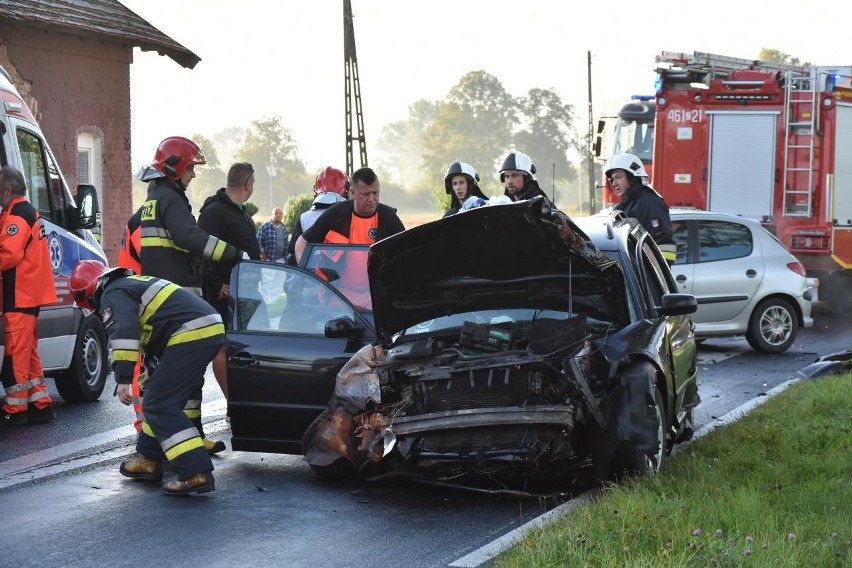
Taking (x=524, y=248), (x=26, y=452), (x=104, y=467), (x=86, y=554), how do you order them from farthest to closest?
1. (x=26, y=452)
2. (x=104, y=467)
3. (x=524, y=248)
4. (x=86, y=554)

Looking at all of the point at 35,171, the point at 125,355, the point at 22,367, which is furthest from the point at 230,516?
the point at 35,171

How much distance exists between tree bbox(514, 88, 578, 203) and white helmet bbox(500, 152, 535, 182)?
12301 cm

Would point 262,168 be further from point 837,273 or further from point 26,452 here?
point 26,452

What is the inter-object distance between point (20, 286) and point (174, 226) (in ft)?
5.89

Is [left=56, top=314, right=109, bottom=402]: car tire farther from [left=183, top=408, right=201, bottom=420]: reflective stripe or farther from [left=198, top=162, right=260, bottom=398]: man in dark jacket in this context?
[left=183, top=408, right=201, bottom=420]: reflective stripe

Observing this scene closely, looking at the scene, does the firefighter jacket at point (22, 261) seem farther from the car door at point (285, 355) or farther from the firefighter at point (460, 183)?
the firefighter at point (460, 183)

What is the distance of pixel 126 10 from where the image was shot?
2455 centimetres

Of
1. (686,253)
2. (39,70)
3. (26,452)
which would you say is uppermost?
(39,70)

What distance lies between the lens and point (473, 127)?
137 m

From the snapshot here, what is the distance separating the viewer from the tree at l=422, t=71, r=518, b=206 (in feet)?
440

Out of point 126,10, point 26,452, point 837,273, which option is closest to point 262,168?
point 126,10

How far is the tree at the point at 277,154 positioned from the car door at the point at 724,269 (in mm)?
110510

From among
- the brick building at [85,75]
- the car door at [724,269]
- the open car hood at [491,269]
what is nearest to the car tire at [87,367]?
the open car hood at [491,269]

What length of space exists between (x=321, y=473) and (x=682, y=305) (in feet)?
7.37
